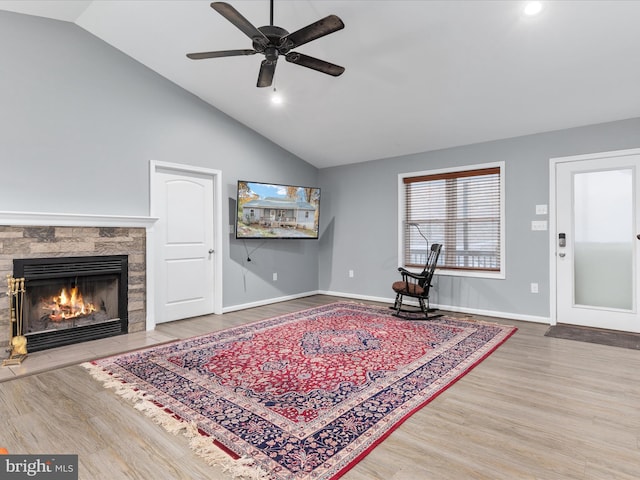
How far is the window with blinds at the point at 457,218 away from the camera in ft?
16.2

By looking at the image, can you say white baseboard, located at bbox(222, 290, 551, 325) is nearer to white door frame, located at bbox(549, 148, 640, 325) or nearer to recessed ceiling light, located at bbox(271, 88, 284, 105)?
white door frame, located at bbox(549, 148, 640, 325)

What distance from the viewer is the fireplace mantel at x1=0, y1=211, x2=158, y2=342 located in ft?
10.6

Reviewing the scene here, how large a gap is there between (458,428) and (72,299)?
3775 mm

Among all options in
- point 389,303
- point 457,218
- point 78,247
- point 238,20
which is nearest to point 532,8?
point 238,20

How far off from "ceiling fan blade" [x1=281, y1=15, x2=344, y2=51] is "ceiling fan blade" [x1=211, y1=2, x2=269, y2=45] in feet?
0.54

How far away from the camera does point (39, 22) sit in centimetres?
348

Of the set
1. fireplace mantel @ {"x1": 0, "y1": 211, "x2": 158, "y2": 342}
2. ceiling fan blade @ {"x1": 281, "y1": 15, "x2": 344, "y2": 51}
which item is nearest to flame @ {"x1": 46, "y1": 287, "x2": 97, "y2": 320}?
fireplace mantel @ {"x1": 0, "y1": 211, "x2": 158, "y2": 342}

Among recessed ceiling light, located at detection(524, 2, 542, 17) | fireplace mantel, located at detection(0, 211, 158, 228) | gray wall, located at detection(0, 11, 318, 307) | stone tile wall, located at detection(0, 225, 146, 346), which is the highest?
recessed ceiling light, located at detection(524, 2, 542, 17)

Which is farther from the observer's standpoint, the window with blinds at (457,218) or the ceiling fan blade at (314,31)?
the window with blinds at (457,218)

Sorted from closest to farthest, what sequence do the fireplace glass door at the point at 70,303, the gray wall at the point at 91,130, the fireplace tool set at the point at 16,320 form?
the fireplace tool set at the point at 16,320 < the gray wall at the point at 91,130 < the fireplace glass door at the point at 70,303

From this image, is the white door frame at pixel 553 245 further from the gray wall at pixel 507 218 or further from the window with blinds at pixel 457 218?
the window with blinds at pixel 457 218

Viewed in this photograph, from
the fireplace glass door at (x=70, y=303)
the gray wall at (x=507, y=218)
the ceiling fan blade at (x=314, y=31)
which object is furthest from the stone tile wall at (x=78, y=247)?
the gray wall at (x=507, y=218)

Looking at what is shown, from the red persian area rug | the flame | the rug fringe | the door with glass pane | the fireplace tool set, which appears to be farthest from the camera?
the door with glass pane

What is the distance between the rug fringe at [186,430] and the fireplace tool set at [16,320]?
83 cm
